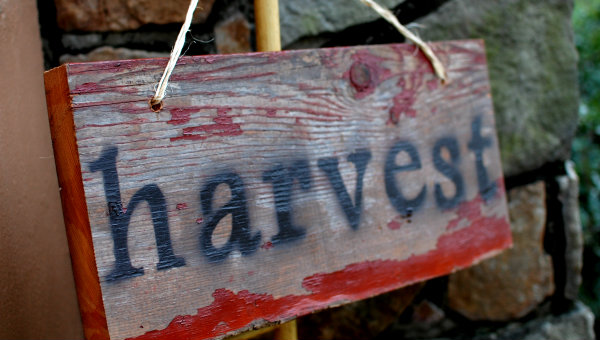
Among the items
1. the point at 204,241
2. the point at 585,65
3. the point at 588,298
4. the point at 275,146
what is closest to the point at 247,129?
the point at 275,146

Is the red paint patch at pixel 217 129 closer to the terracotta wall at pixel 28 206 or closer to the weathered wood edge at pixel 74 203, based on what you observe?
the weathered wood edge at pixel 74 203

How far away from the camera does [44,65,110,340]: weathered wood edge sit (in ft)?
2.02

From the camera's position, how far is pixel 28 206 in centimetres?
79

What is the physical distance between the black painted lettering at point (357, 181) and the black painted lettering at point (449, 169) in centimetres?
14

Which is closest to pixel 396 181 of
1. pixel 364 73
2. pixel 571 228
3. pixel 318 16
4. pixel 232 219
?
pixel 364 73

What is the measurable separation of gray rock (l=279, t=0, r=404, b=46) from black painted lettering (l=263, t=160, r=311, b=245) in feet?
1.15

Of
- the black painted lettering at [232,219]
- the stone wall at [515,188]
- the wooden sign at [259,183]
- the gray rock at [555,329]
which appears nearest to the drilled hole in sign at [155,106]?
the wooden sign at [259,183]

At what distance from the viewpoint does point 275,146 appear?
28.5 inches

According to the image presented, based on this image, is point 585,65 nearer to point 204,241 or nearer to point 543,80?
point 543,80

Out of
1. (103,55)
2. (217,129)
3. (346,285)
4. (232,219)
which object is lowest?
(346,285)

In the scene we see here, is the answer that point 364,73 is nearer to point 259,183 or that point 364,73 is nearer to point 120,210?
point 259,183

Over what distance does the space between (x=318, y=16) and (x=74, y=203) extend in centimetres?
58

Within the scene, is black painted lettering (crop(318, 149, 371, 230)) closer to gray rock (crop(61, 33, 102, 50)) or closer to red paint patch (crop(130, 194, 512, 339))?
red paint patch (crop(130, 194, 512, 339))

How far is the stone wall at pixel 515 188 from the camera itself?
42.9 inches
